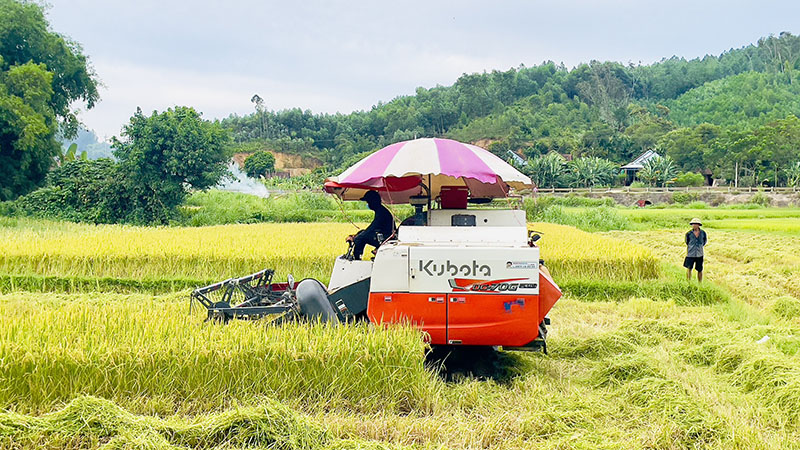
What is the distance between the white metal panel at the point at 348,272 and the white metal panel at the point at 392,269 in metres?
0.85

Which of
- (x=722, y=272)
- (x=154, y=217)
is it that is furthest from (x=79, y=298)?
(x=154, y=217)

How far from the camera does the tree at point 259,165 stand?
2505 inches

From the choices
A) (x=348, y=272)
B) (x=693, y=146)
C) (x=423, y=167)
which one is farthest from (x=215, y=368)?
(x=693, y=146)

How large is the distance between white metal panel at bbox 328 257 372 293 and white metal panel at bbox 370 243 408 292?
85 centimetres

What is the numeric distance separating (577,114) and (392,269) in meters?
84.5

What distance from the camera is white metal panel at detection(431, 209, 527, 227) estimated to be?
6.14 m

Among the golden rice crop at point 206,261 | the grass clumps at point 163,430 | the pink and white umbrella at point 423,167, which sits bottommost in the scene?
the grass clumps at point 163,430

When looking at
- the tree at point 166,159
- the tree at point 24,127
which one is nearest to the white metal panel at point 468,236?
the tree at point 166,159

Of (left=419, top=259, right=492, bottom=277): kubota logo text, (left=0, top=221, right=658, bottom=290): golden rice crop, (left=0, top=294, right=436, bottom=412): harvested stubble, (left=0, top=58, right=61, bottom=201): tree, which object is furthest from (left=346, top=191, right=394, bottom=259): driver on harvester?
(left=0, top=58, right=61, bottom=201): tree

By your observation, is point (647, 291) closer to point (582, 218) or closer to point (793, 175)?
point (582, 218)

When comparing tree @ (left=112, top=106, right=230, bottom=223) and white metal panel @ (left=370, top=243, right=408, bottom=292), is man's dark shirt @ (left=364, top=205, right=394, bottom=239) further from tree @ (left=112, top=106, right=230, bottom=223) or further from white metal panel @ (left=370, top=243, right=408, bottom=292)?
tree @ (left=112, top=106, right=230, bottom=223)

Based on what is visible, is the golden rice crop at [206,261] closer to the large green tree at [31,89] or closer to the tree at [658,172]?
the large green tree at [31,89]

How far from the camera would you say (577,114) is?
8400 cm

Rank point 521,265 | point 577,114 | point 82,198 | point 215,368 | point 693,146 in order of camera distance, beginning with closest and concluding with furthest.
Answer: point 215,368 → point 521,265 → point 82,198 → point 693,146 → point 577,114
